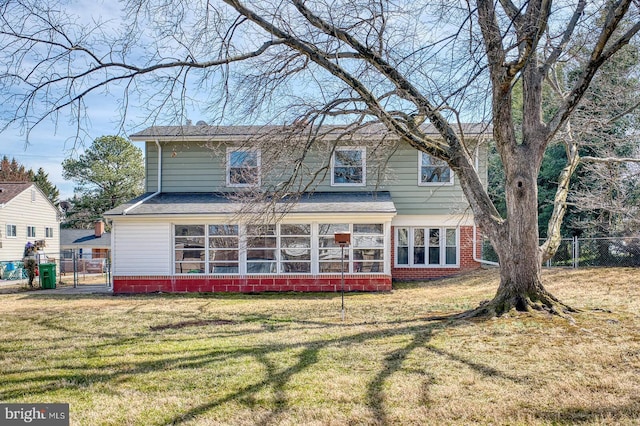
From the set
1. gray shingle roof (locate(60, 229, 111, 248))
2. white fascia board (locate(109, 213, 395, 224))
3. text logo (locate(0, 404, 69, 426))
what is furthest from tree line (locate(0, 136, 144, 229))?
text logo (locate(0, 404, 69, 426))

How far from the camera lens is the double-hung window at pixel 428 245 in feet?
56.3

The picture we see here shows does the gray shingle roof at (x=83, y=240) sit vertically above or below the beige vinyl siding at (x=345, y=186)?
below

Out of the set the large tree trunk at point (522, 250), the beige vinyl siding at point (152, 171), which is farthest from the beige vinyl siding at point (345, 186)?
the large tree trunk at point (522, 250)

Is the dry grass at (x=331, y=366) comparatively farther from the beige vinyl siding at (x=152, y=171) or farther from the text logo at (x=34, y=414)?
the beige vinyl siding at (x=152, y=171)

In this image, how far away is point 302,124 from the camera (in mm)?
8633

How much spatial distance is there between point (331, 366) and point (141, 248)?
1104 cm

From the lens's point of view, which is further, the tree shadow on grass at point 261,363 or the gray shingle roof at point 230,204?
the gray shingle roof at point 230,204

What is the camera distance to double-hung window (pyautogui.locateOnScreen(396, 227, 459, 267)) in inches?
675

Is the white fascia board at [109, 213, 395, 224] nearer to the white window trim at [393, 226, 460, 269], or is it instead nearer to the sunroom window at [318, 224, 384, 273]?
the sunroom window at [318, 224, 384, 273]

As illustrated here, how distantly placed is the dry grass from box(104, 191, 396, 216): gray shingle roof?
4655 millimetres

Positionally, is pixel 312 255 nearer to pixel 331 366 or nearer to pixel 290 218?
pixel 290 218

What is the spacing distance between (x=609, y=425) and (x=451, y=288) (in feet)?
34.2

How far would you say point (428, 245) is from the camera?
17.2 m

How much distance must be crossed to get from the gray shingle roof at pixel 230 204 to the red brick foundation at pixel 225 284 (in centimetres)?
213
